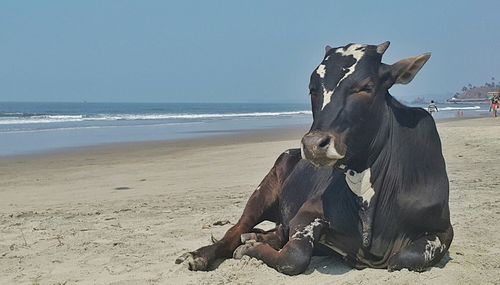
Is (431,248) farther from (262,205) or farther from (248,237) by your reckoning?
(262,205)

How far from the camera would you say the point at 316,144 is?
381 cm

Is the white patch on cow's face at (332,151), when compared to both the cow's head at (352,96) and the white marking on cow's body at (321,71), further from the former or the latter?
the white marking on cow's body at (321,71)

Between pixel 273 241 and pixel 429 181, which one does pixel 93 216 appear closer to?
pixel 273 241

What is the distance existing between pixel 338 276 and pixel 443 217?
0.84m

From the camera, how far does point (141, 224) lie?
7.05 metres

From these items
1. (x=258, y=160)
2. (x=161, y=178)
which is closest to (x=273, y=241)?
(x=161, y=178)

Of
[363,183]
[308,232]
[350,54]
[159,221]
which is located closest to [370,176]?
[363,183]

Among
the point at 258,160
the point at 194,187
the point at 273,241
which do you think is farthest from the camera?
the point at 258,160

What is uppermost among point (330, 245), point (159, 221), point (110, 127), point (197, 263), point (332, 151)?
point (332, 151)

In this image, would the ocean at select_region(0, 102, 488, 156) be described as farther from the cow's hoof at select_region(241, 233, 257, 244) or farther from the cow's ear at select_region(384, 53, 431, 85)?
the cow's ear at select_region(384, 53, 431, 85)

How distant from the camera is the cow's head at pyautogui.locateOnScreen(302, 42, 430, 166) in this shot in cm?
396

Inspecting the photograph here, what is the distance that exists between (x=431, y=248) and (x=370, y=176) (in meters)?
0.64

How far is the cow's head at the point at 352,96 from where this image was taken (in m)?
3.96

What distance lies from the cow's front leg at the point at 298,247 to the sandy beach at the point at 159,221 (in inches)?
2.7
